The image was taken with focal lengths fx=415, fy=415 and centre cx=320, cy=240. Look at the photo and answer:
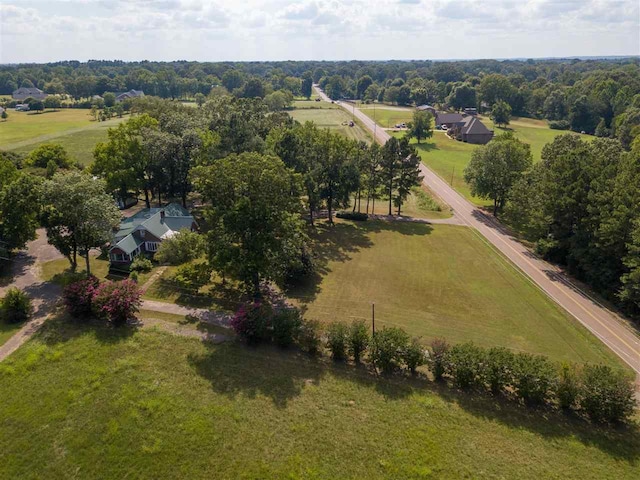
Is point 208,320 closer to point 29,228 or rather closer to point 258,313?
point 258,313

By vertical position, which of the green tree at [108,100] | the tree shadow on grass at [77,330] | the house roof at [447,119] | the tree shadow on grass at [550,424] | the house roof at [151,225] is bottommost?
the tree shadow on grass at [550,424]

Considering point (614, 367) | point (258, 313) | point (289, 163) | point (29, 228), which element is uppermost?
point (289, 163)

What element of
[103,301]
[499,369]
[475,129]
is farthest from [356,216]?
[475,129]

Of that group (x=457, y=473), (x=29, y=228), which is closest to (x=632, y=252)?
(x=457, y=473)

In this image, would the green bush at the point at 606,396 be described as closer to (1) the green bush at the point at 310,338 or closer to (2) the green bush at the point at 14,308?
(1) the green bush at the point at 310,338

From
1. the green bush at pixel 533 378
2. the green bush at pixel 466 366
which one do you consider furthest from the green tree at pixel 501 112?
the green bush at pixel 533 378

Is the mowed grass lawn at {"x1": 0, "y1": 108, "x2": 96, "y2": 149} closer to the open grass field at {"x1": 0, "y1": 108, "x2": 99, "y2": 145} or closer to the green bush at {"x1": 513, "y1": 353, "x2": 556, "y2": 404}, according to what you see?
the open grass field at {"x1": 0, "y1": 108, "x2": 99, "y2": 145}
